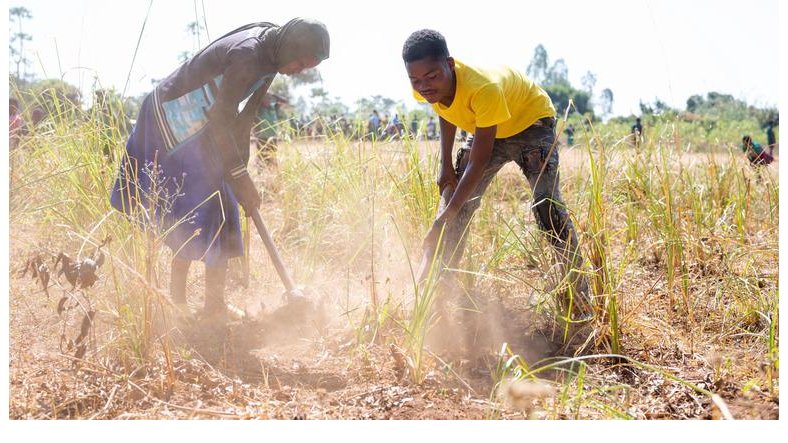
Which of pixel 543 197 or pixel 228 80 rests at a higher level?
pixel 228 80

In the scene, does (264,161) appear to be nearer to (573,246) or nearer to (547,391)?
(573,246)

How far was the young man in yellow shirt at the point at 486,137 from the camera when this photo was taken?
2117mm

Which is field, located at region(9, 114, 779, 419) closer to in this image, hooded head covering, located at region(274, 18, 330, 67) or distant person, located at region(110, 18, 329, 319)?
distant person, located at region(110, 18, 329, 319)

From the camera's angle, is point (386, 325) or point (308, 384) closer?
point (308, 384)

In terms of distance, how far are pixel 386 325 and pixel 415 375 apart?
0.42m

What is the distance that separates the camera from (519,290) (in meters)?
2.85

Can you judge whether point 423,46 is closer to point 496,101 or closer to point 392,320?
point 496,101

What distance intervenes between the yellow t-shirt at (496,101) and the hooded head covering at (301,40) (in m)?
0.42

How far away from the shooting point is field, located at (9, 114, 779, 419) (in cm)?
192

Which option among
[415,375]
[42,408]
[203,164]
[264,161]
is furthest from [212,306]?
[264,161]

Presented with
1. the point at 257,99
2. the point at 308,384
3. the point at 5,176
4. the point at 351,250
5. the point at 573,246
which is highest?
the point at 257,99

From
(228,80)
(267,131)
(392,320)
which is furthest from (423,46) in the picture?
(267,131)

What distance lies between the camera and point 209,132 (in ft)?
7.80

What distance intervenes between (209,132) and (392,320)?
3.27 feet
